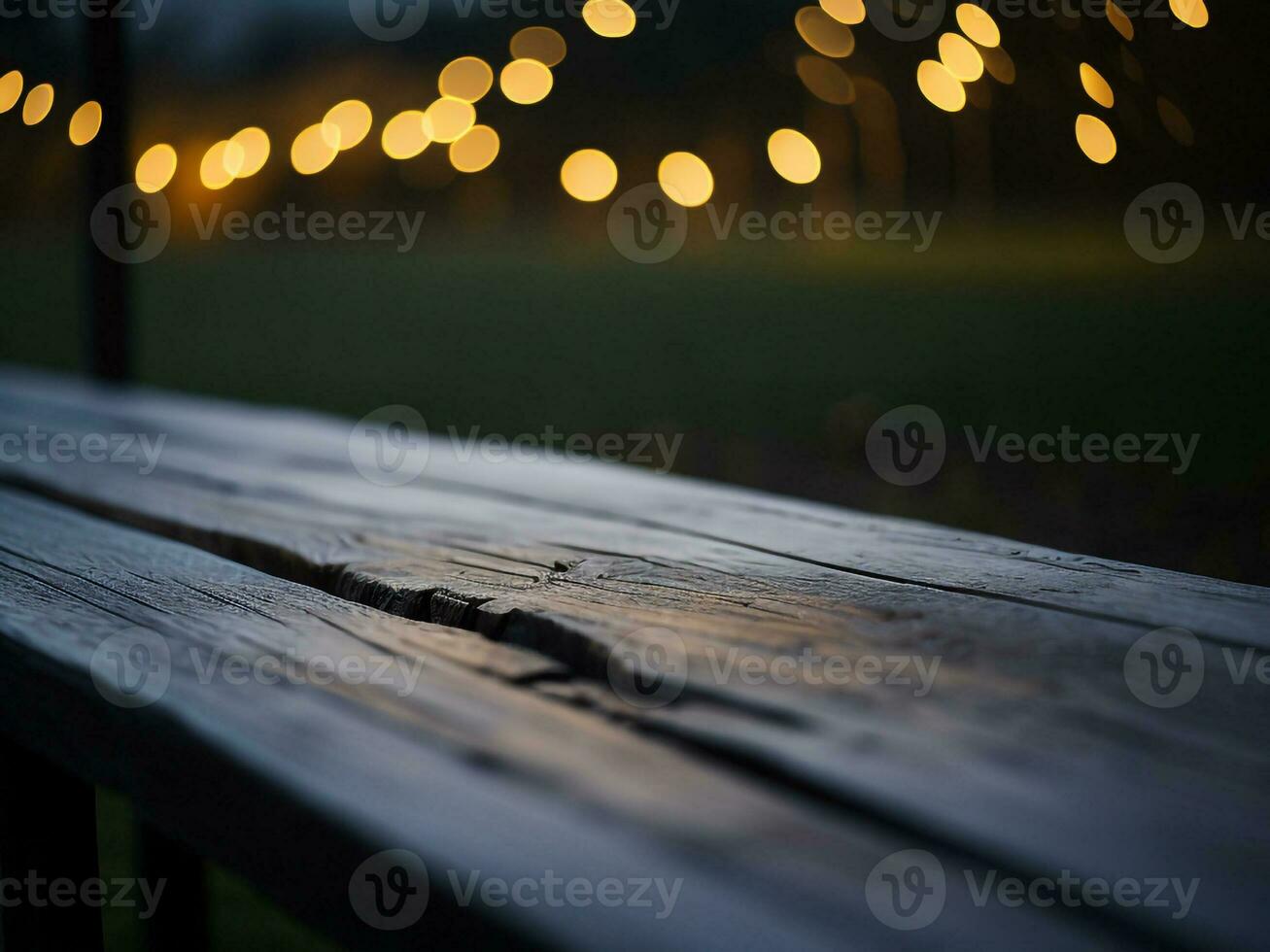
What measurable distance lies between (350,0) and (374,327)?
18.3 feet

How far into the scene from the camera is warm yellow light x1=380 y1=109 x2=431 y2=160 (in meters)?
1.41

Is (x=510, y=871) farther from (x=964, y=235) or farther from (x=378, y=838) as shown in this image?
(x=964, y=235)

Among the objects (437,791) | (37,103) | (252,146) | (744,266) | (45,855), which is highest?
(744,266)

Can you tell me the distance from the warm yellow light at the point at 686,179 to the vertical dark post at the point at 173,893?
2.91 ft

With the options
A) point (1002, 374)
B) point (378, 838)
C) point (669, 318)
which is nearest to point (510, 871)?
point (378, 838)

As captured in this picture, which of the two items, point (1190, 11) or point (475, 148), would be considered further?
point (475, 148)

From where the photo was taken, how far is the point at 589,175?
1.42 meters

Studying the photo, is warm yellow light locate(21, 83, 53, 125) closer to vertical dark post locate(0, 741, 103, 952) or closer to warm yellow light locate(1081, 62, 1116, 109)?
vertical dark post locate(0, 741, 103, 952)

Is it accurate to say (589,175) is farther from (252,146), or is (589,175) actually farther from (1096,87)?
(1096,87)

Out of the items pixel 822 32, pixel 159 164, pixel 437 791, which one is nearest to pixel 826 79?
pixel 822 32

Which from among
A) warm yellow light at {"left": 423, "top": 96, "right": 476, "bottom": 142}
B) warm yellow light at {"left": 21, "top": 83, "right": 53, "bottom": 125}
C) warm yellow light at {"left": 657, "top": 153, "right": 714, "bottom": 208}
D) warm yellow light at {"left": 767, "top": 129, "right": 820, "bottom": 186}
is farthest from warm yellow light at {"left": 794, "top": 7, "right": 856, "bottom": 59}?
warm yellow light at {"left": 21, "top": 83, "right": 53, "bottom": 125}

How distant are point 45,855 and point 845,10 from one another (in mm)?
988

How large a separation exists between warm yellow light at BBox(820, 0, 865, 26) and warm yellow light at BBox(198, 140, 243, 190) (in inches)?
33.3

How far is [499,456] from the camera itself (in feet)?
4.00
